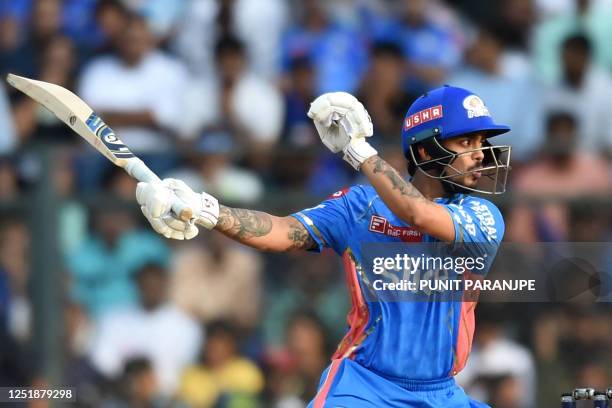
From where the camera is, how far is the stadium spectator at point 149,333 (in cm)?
1197

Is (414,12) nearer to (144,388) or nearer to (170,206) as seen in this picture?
(144,388)

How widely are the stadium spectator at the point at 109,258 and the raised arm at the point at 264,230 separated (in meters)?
4.82

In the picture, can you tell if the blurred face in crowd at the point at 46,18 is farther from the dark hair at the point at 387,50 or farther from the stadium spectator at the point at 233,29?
the dark hair at the point at 387,50

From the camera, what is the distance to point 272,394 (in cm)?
1168

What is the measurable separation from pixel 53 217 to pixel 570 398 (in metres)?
6.31

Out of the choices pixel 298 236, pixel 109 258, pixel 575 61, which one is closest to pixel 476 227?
pixel 298 236

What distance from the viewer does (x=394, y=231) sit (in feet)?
24.0

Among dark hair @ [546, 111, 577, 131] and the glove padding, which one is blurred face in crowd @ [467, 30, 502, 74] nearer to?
dark hair @ [546, 111, 577, 131]

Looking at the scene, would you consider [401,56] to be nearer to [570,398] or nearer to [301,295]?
[301,295]

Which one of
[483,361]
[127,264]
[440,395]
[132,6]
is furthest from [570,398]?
[132,6]

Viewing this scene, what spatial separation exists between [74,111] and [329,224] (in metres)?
1.54

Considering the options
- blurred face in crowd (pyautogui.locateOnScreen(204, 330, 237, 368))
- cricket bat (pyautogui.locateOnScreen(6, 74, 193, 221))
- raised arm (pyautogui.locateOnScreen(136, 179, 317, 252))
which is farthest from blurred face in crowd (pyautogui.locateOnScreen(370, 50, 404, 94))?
raised arm (pyautogui.locateOnScreen(136, 179, 317, 252))

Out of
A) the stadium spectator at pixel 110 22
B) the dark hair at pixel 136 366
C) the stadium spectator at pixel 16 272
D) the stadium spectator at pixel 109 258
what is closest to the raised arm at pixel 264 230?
the dark hair at pixel 136 366

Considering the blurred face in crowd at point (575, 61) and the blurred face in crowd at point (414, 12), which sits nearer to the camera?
the blurred face in crowd at point (575, 61)
